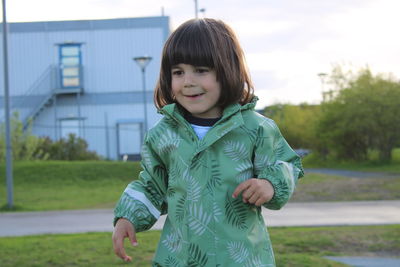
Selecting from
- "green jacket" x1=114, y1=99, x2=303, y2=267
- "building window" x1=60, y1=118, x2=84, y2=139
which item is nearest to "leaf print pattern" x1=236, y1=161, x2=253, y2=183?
"green jacket" x1=114, y1=99, x2=303, y2=267

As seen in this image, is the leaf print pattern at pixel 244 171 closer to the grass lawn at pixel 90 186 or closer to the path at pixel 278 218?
the path at pixel 278 218

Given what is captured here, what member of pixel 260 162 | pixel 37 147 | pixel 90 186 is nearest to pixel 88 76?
pixel 37 147

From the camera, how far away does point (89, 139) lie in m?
32.8

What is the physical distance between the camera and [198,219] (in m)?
2.70

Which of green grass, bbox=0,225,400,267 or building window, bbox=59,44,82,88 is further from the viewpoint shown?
building window, bbox=59,44,82,88

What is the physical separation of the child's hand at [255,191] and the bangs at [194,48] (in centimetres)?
48

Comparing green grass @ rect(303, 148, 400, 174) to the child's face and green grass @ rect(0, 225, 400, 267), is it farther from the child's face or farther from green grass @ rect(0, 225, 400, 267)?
the child's face

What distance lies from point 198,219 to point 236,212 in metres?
0.14

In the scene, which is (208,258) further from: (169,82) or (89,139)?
(89,139)

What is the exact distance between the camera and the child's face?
282cm

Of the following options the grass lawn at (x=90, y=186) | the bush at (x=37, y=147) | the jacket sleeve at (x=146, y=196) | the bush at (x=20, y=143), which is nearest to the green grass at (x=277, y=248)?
the jacket sleeve at (x=146, y=196)

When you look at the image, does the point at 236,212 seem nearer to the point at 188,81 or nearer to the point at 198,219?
the point at 198,219

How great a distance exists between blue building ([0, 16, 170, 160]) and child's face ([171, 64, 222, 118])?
30198 millimetres

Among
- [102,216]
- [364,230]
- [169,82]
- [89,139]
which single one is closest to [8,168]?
[102,216]
